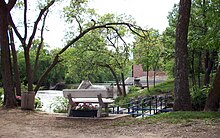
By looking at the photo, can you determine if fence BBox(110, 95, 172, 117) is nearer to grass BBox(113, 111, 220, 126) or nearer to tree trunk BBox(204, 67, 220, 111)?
tree trunk BBox(204, 67, 220, 111)

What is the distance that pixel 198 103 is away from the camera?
555 inches

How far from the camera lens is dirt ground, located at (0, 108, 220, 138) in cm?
673

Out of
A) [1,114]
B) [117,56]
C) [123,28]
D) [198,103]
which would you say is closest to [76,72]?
[117,56]

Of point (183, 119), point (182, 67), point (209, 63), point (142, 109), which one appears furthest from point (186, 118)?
point (209, 63)

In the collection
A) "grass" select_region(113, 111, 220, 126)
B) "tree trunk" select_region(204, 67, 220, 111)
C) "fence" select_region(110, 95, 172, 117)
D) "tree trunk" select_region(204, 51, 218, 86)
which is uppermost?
"tree trunk" select_region(204, 51, 218, 86)

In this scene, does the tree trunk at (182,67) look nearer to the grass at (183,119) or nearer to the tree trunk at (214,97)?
the tree trunk at (214,97)

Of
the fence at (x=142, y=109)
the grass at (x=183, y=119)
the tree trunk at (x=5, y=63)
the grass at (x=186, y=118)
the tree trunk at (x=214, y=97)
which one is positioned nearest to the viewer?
the grass at (x=183, y=119)

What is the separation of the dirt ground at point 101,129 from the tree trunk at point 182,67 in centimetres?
244

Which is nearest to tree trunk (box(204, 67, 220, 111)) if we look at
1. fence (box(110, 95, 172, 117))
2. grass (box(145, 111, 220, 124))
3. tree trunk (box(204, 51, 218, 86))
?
grass (box(145, 111, 220, 124))

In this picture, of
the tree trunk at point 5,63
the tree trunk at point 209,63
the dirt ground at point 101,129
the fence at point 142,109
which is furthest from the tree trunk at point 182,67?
the tree trunk at point 209,63

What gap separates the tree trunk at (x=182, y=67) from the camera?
35.2 ft

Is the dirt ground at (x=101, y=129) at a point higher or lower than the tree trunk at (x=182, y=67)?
lower

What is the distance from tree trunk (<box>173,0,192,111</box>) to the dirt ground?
244 centimetres

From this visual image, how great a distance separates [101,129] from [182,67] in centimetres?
417
